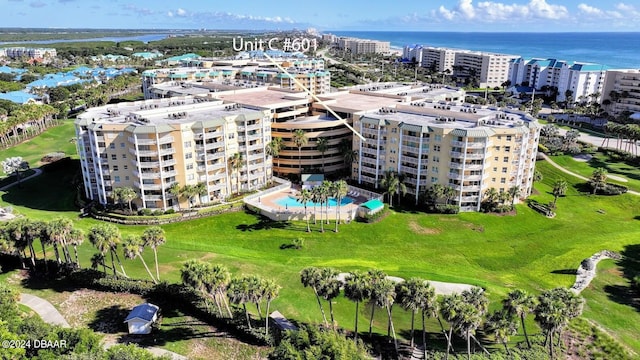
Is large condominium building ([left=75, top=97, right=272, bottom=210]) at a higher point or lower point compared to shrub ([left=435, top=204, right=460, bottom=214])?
higher

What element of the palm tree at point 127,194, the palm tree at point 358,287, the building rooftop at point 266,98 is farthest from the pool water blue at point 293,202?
the palm tree at point 358,287

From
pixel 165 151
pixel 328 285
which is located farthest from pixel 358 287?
pixel 165 151

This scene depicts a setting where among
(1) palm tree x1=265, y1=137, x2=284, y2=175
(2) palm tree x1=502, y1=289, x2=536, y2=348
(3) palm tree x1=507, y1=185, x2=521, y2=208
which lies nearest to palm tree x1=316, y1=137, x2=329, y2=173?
(1) palm tree x1=265, y1=137, x2=284, y2=175

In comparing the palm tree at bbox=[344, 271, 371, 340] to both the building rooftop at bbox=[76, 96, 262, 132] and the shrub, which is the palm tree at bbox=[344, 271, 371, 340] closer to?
the shrub

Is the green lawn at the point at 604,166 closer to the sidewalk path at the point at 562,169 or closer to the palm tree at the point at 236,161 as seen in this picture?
the sidewalk path at the point at 562,169

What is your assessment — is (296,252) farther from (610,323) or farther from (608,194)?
(608,194)

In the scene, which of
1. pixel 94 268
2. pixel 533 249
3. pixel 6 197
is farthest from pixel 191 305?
pixel 6 197
